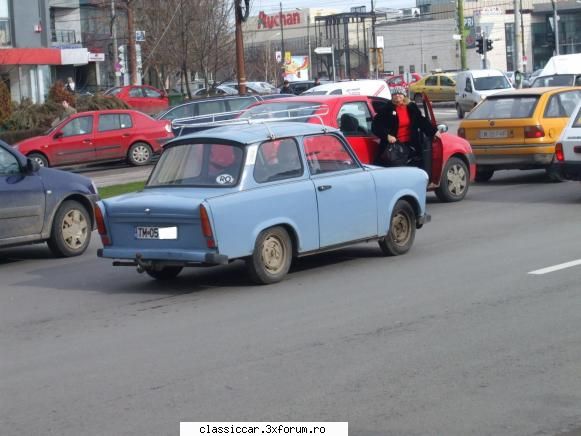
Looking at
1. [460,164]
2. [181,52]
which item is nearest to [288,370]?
[460,164]

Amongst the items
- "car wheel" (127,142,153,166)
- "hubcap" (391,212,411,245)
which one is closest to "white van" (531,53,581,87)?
"car wheel" (127,142,153,166)

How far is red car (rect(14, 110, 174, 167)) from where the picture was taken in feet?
90.9

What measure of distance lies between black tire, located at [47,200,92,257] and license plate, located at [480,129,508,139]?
25.1ft

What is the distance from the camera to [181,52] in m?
48.9

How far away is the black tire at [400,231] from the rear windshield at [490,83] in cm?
3344

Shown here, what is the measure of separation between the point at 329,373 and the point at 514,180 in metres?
13.6

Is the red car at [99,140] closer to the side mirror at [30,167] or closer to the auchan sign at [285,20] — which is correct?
the side mirror at [30,167]

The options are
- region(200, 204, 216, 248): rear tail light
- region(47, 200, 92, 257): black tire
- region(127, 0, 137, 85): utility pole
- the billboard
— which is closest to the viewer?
region(200, 204, 216, 248): rear tail light

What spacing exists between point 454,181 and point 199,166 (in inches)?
286

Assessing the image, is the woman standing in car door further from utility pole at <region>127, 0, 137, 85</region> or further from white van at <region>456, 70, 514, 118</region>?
white van at <region>456, 70, 514, 118</region>

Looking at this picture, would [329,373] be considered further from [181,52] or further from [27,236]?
[181,52]

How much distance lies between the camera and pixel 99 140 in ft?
92.7

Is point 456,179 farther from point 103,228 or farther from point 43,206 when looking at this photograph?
point 103,228

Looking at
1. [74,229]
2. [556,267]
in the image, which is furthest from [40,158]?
[556,267]
